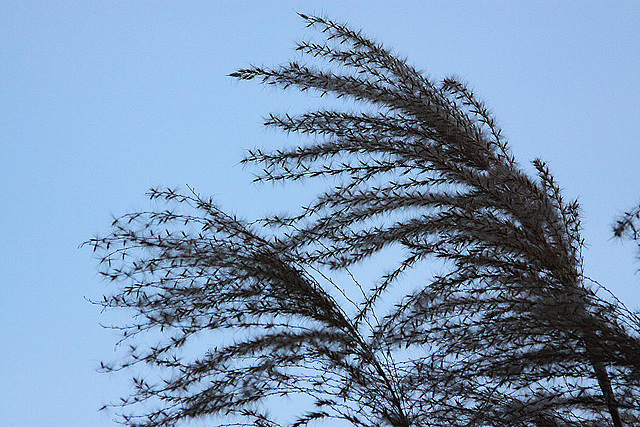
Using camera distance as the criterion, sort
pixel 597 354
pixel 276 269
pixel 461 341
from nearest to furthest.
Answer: pixel 597 354, pixel 461 341, pixel 276 269

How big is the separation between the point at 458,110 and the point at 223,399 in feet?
4.33

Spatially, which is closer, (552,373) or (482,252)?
(552,373)

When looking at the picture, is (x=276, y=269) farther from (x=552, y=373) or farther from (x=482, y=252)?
(x=552, y=373)

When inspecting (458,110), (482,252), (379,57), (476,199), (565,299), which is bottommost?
(565,299)

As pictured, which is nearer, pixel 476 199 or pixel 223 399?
pixel 223 399

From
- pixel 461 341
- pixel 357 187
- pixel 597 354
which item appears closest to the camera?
pixel 597 354

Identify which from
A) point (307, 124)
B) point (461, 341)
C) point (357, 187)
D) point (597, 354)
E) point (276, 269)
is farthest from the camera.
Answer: point (307, 124)

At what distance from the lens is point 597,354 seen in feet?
6.91

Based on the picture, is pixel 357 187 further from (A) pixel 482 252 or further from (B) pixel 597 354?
(B) pixel 597 354

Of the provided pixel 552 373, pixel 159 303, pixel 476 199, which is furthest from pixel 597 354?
pixel 159 303

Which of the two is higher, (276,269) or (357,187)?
(357,187)

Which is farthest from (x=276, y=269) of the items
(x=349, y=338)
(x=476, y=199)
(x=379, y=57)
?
(x=379, y=57)

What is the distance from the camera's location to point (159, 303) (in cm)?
246

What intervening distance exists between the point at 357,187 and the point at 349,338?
24.2 inches
